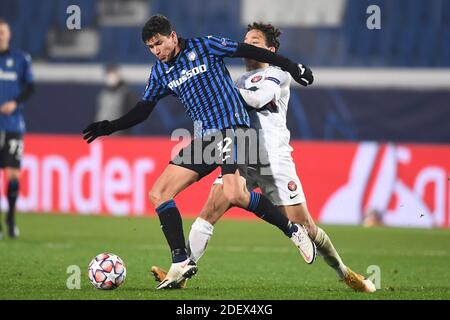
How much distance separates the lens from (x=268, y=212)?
6527 millimetres

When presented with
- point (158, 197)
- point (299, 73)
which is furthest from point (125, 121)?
point (299, 73)

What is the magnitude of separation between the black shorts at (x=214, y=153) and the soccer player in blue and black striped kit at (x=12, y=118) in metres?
4.80

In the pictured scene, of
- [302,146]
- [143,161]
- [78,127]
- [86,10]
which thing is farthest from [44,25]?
[302,146]

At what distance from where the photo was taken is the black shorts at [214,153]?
21.4ft

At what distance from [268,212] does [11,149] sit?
5.33m

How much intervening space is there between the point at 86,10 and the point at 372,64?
5257 mm

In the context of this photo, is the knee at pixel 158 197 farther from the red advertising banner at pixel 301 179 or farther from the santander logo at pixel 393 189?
the santander logo at pixel 393 189

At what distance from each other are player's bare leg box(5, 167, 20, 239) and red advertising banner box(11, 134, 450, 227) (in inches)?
104

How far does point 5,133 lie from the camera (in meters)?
11.1

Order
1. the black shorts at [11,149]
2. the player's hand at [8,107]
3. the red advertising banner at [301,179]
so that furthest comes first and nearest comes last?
1. the red advertising banner at [301,179]
2. the black shorts at [11,149]
3. the player's hand at [8,107]

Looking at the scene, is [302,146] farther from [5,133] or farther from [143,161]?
[5,133]

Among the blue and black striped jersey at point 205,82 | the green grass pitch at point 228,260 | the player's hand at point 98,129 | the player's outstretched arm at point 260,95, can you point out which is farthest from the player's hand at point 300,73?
the green grass pitch at point 228,260

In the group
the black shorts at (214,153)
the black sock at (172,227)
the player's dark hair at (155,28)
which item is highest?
the player's dark hair at (155,28)

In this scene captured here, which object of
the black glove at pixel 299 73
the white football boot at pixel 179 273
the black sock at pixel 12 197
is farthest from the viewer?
the black sock at pixel 12 197
